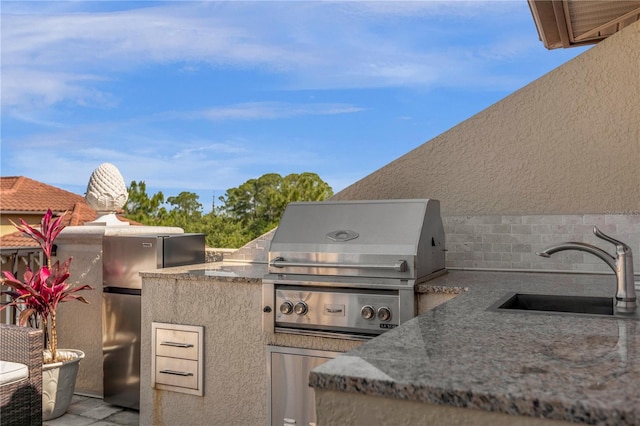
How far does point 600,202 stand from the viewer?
3189 millimetres

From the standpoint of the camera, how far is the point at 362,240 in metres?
2.84

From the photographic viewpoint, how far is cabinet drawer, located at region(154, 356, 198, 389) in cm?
319

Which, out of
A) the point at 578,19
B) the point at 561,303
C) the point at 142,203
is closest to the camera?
the point at 561,303

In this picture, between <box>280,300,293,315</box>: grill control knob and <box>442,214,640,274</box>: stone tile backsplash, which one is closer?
<box>280,300,293,315</box>: grill control knob

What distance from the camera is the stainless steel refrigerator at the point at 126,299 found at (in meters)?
3.70

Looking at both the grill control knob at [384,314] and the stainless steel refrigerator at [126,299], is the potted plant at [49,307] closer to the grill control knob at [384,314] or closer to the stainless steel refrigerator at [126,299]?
the stainless steel refrigerator at [126,299]

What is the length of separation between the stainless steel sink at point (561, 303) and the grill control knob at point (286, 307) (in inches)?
47.6

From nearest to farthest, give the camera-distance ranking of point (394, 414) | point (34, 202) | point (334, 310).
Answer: point (394, 414) → point (334, 310) → point (34, 202)

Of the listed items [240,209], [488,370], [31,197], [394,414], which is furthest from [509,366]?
[31,197]

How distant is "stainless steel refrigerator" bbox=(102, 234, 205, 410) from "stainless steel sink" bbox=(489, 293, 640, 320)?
2.49m

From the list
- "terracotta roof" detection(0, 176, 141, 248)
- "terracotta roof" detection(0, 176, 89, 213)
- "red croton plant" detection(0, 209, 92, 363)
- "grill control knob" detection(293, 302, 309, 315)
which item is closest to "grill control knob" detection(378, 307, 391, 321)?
"grill control knob" detection(293, 302, 309, 315)

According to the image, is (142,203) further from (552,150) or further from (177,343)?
(552,150)

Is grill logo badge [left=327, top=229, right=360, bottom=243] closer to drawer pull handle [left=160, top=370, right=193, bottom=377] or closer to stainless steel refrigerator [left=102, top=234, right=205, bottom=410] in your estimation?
drawer pull handle [left=160, top=370, right=193, bottom=377]

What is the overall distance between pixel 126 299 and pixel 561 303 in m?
2.96
